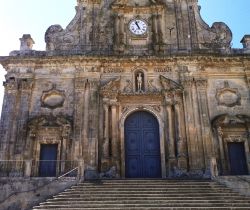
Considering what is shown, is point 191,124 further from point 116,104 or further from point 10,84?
point 10,84

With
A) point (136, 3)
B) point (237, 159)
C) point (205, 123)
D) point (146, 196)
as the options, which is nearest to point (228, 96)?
point (205, 123)

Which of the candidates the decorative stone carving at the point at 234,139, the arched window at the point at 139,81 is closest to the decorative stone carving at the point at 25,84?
the arched window at the point at 139,81

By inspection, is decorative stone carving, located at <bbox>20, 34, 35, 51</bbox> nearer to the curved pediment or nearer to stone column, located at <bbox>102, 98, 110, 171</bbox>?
the curved pediment

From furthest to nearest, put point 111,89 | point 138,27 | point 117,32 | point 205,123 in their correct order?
point 138,27 → point 117,32 → point 111,89 → point 205,123

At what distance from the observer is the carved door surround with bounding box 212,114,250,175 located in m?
16.3

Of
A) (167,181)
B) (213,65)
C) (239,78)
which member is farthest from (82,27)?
(167,181)

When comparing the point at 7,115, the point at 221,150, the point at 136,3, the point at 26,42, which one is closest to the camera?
the point at 221,150

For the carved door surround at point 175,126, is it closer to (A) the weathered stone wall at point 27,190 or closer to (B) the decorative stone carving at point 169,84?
(B) the decorative stone carving at point 169,84

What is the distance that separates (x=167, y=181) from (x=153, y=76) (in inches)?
240

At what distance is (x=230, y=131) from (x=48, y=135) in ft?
27.3

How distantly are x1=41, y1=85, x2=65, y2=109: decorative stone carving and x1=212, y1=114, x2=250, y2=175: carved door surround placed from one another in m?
7.26

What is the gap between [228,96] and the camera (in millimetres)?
17594

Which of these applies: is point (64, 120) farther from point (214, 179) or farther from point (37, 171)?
point (214, 179)

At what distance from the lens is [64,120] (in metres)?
16.7
